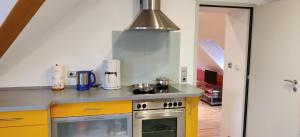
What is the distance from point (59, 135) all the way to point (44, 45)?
864 mm

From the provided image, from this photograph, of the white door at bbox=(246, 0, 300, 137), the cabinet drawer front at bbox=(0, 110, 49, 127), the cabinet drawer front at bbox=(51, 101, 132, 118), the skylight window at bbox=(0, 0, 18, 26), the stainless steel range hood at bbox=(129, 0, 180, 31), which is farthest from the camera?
the white door at bbox=(246, 0, 300, 137)

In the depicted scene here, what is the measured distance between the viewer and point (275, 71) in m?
2.73

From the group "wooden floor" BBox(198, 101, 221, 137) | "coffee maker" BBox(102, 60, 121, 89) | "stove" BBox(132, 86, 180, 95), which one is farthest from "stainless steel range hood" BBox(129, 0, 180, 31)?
"wooden floor" BBox(198, 101, 221, 137)

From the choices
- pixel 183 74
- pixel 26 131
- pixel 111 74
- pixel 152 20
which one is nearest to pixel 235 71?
pixel 183 74

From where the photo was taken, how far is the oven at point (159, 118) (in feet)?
7.49

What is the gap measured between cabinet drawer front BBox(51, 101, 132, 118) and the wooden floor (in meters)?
1.92

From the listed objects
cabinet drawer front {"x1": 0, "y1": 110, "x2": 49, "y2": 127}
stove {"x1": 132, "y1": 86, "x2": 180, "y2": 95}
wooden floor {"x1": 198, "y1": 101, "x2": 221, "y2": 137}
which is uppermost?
stove {"x1": 132, "y1": 86, "x2": 180, "y2": 95}

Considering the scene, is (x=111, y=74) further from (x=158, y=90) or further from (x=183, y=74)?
(x=183, y=74)

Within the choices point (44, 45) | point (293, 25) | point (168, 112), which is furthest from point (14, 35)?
point (293, 25)

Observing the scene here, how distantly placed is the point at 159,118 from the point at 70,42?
1119mm

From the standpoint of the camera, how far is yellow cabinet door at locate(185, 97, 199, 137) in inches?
94.0

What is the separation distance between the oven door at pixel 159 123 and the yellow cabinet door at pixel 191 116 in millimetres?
39

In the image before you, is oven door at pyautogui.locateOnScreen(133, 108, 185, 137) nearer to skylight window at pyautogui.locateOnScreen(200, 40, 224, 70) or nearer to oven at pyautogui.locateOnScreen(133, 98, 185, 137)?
oven at pyautogui.locateOnScreen(133, 98, 185, 137)

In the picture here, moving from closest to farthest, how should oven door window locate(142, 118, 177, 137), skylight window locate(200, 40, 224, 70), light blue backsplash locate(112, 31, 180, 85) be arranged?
1. oven door window locate(142, 118, 177, 137)
2. light blue backsplash locate(112, 31, 180, 85)
3. skylight window locate(200, 40, 224, 70)
